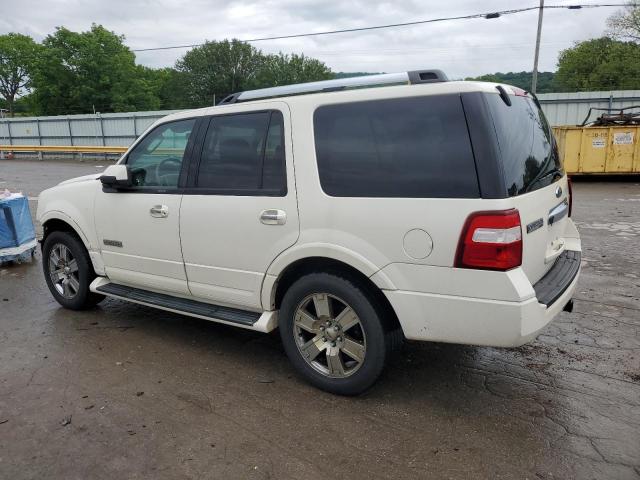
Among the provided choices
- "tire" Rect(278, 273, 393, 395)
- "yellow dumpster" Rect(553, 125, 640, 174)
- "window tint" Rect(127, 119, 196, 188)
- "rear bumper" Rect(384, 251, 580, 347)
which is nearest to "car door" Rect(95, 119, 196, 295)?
"window tint" Rect(127, 119, 196, 188)

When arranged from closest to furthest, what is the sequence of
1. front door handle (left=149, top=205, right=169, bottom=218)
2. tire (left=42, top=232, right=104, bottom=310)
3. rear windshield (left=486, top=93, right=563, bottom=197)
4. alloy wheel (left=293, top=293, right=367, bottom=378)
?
rear windshield (left=486, top=93, right=563, bottom=197)
alloy wheel (left=293, top=293, right=367, bottom=378)
front door handle (left=149, top=205, right=169, bottom=218)
tire (left=42, top=232, right=104, bottom=310)

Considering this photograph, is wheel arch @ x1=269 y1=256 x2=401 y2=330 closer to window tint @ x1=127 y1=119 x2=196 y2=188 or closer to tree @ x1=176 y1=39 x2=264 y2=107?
window tint @ x1=127 y1=119 x2=196 y2=188

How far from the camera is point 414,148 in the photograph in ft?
9.78

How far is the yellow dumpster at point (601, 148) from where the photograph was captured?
1552 centimetres

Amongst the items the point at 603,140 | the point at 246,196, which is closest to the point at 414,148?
the point at 246,196

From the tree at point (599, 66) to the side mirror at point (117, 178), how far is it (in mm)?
60355

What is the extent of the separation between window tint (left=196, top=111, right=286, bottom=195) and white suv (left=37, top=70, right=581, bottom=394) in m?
0.01

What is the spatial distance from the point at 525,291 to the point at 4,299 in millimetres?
5473

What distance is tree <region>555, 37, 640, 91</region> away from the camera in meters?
53.4

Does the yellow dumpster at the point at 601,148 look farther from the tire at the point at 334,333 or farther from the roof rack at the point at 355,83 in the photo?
the tire at the point at 334,333

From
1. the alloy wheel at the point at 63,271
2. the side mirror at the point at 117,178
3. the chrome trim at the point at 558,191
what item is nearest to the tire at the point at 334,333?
the chrome trim at the point at 558,191

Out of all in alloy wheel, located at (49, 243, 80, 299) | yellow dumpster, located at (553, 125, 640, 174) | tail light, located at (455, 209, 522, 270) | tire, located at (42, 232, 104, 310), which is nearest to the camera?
tail light, located at (455, 209, 522, 270)

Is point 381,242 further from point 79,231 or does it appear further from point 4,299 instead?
point 4,299

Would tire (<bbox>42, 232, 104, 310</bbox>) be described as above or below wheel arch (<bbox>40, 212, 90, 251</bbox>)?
below
